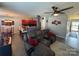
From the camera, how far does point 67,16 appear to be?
2.08 meters

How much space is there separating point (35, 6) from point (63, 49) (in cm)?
85

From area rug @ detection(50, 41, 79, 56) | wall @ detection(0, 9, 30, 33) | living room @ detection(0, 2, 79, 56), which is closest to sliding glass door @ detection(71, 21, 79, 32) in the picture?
living room @ detection(0, 2, 79, 56)

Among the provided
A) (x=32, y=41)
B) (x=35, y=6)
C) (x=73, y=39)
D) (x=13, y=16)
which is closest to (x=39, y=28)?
(x=32, y=41)

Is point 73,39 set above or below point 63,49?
above

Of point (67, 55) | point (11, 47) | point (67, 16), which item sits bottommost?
point (67, 55)

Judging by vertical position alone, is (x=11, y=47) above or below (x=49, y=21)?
below

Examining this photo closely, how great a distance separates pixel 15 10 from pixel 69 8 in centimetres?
89

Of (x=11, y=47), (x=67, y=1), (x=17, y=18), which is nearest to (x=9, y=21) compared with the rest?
(x=17, y=18)

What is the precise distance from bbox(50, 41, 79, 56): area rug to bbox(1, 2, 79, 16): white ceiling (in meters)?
0.53

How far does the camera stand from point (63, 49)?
6.87 feet

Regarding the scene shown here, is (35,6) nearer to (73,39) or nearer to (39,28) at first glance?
(39,28)

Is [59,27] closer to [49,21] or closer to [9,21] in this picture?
[49,21]

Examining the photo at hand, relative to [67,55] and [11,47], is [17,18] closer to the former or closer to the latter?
[11,47]

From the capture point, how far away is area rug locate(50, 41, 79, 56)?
2082mm
